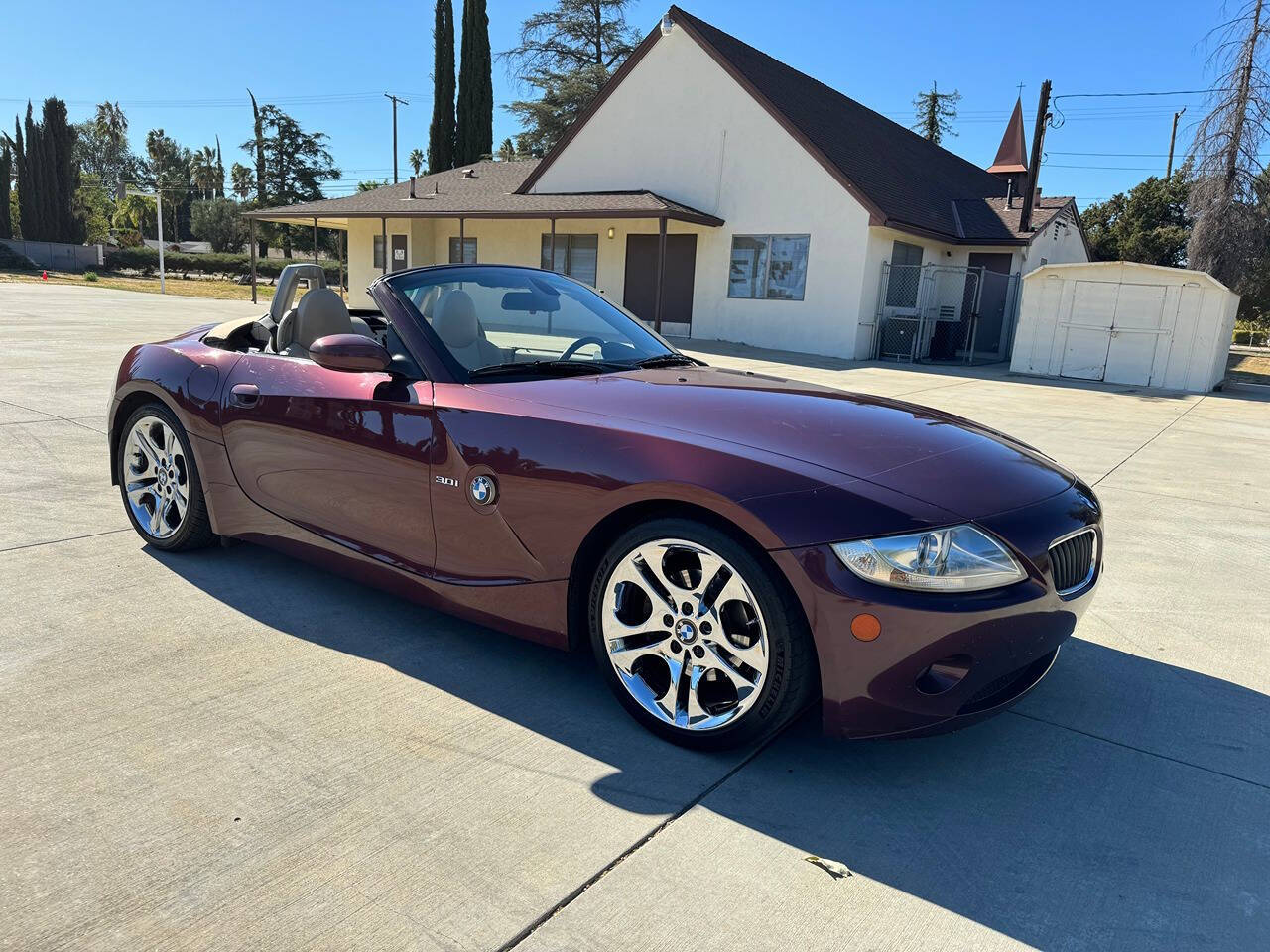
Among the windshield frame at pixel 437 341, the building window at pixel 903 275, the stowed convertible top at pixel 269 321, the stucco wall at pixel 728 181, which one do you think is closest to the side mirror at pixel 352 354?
the windshield frame at pixel 437 341

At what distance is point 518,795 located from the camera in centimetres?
243

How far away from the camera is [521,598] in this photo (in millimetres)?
2906

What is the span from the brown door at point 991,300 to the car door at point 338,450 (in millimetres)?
22755

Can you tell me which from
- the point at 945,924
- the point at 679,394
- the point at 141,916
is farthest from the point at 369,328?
the point at 945,924

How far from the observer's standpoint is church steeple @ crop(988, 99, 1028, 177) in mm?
29753

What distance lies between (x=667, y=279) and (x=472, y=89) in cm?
2258

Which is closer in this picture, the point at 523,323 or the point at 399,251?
the point at 523,323

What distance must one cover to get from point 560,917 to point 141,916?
35.6 inches

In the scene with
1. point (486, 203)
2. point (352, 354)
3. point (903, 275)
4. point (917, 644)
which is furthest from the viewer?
point (486, 203)

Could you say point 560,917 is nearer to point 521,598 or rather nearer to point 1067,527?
point 521,598

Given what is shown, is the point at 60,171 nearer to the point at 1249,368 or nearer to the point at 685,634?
the point at 1249,368

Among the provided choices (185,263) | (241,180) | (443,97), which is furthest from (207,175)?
Answer: (443,97)

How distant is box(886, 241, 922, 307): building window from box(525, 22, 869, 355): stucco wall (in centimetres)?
162

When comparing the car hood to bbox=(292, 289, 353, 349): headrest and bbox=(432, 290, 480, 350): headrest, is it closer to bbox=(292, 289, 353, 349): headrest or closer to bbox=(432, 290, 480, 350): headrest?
bbox=(432, 290, 480, 350): headrest
